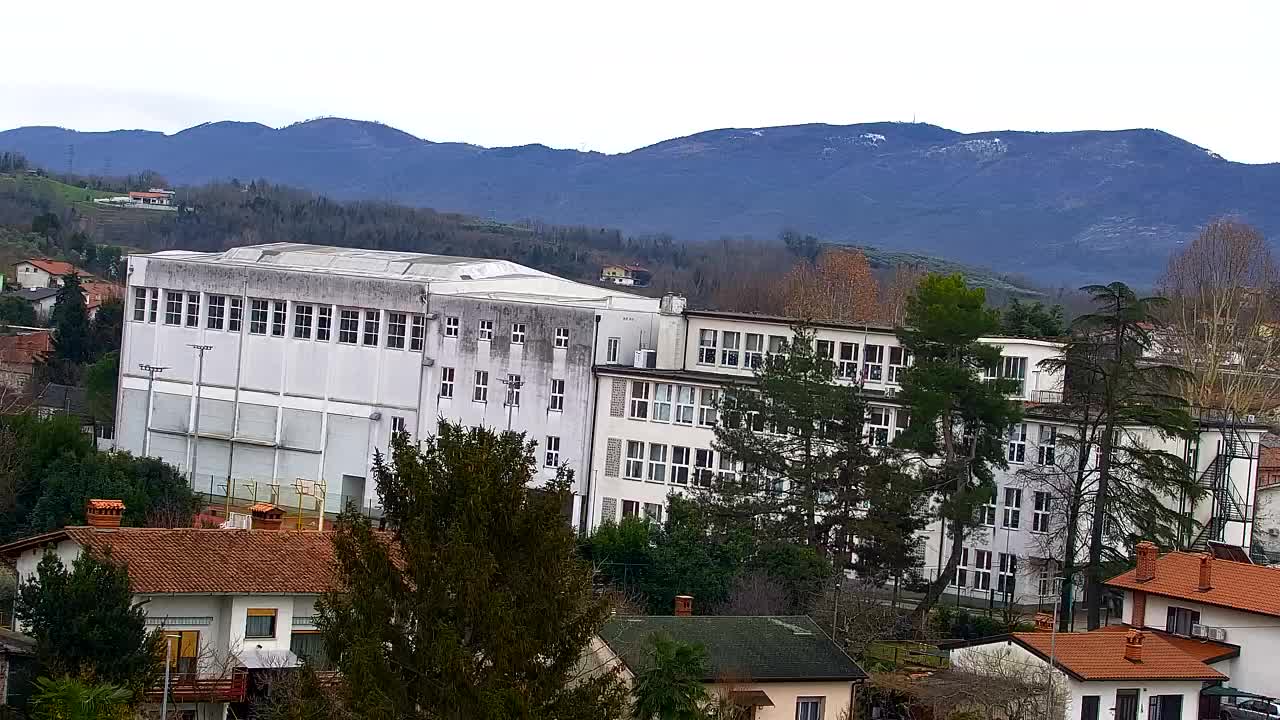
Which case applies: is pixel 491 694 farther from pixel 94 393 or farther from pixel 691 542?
pixel 94 393

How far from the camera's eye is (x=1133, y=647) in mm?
32906

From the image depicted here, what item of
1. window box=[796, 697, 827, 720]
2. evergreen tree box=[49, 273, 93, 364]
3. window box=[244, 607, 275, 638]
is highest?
evergreen tree box=[49, 273, 93, 364]

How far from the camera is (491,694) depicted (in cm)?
1894

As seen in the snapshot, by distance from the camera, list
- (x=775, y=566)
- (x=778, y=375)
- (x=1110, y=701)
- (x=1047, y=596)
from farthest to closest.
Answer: (x=1047, y=596) < (x=778, y=375) < (x=775, y=566) < (x=1110, y=701)

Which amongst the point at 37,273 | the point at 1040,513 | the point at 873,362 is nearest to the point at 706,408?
the point at 873,362

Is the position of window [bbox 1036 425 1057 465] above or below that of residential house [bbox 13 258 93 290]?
below

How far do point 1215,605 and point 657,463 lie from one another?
19.9 metres

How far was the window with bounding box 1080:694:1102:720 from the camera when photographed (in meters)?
31.8

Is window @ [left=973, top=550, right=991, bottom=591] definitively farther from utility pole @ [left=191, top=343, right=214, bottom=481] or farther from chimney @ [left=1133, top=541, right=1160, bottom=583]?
utility pole @ [left=191, top=343, right=214, bottom=481]

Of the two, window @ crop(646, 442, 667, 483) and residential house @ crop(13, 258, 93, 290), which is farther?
residential house @ crop(13, 258, 93, 290)

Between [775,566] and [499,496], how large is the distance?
20.6 m

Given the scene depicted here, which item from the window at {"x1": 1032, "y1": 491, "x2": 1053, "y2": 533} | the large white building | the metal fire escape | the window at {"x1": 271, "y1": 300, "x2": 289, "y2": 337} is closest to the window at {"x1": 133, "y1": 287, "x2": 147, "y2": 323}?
the large white building

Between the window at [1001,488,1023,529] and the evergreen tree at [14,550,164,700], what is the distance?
27.8 metres

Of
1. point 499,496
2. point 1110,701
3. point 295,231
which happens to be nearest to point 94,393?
point 1110,701
